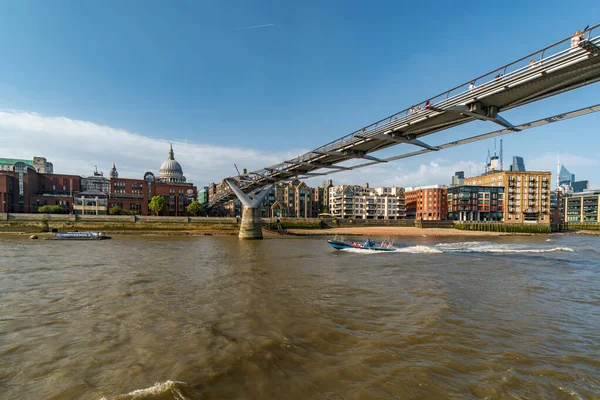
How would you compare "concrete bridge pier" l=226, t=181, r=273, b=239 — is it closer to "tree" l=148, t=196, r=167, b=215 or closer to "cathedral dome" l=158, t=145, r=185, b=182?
"tree" l=148, t=196, r=167, b=215

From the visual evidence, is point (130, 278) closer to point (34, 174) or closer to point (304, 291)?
point (304, 291)

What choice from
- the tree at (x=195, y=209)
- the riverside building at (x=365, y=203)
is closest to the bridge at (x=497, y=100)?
the tree at (x=195, y=209)

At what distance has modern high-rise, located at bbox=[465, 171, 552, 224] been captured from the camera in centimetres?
11419

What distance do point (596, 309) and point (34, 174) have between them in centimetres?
12205

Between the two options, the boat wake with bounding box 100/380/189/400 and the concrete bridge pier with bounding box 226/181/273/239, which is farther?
the concrete bridge pier with bounding box 226/181/273/239

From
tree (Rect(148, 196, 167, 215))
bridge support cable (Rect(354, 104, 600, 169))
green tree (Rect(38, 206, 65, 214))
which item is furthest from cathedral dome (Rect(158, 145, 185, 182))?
bridge support cable (Rect(354, 104, 600, 169))

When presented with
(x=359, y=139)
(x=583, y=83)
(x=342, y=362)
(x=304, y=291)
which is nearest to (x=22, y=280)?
(x=304, y=291)

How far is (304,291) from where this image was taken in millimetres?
16094

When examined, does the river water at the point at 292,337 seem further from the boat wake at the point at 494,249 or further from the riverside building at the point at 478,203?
the riverside building at the point at 478,203

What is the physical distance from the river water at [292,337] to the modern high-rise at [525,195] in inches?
4557

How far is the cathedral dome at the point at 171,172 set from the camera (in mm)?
132000

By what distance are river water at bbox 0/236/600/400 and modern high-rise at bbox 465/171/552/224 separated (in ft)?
380

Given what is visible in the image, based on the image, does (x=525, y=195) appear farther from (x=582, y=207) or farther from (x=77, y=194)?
(x=77, y=194)

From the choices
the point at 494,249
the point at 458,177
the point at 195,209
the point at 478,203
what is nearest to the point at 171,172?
the point at 195,209
